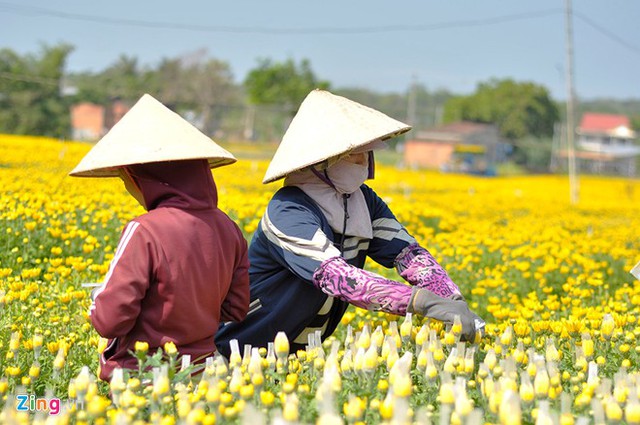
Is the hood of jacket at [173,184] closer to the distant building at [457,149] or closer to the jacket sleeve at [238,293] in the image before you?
the jacket sleeve at [238,293]

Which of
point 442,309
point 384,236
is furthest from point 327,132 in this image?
point 442,309

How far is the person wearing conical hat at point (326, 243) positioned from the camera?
2900mm

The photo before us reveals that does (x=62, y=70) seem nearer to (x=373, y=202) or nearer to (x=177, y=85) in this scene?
(x=177, y=85)

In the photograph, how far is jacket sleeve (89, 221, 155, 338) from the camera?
8.09ft

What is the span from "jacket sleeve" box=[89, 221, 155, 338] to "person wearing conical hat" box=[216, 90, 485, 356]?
25.8 inches

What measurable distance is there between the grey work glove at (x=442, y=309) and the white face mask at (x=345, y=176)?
53 cm

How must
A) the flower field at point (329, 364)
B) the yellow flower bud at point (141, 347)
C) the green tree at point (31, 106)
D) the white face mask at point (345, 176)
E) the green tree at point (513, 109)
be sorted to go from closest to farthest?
the flower field at point (329, 364) → the yellow flower bud at point (141, 347) → the white face mask at point (345, 176) → the green tree at point (31, 106) → the green tree at point (513, 109)

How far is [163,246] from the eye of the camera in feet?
8.44

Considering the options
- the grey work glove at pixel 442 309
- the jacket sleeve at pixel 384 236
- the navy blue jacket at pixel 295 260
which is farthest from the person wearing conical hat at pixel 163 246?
the jacket sleeve at pixel 384 236

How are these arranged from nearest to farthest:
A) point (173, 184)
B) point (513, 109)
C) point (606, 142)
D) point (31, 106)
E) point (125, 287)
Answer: point (125, 287) → point (173, 184) → point (31, 106) → point (513, 109) → point (606, 142)

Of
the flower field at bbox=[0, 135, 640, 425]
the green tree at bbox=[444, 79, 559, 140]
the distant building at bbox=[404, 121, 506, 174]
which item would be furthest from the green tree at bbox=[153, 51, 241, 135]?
the flower field at bbox=[0, 135, 640, 425]

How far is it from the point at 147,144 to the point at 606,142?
3766 inches

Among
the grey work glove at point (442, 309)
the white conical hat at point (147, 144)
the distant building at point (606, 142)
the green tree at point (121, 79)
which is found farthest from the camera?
the distant building at point (606, 142)

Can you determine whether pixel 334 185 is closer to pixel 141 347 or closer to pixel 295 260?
pixel 295 260
